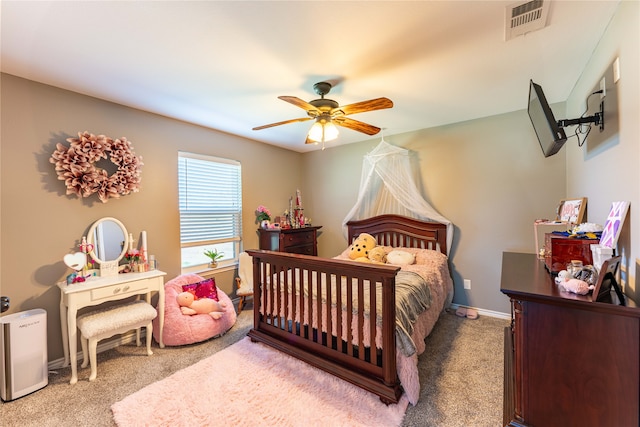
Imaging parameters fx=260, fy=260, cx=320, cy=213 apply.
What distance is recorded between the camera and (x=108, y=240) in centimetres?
265

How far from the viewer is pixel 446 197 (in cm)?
358

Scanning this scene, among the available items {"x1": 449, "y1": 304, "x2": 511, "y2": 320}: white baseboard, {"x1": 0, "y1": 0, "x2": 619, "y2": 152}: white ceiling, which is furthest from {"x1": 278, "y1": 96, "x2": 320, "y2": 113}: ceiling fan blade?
{"x1": 449, "y1": 304, "x2": 511, "y2": 320}: white baseboard

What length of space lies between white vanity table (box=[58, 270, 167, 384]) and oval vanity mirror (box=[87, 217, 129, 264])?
24cm

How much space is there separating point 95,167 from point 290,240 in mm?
2492

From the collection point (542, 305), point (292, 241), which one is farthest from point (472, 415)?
point (292, 241)

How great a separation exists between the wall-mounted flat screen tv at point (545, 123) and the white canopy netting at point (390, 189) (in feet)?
5.46

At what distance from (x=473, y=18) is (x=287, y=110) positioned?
6.21 feet

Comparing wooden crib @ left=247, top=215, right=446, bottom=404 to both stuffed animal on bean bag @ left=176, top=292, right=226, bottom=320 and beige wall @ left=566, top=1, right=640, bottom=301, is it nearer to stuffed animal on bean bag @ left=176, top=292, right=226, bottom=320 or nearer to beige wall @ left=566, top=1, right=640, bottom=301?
stuffed animal on bean bag @ left=176, top=292, right=226, bottom=320

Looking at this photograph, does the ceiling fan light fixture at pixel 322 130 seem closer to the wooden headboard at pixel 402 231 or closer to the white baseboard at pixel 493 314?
the wooden headboard at pixel 402 231

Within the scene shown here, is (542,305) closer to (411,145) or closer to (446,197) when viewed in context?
(446,197)

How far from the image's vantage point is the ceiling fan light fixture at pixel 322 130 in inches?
94.9

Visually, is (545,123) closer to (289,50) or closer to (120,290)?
(289,50)

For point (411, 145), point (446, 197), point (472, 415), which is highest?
point (411, 145)

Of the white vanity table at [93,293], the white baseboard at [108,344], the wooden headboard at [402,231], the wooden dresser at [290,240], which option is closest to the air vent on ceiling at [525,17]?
the wooden headboard at [402,231]
